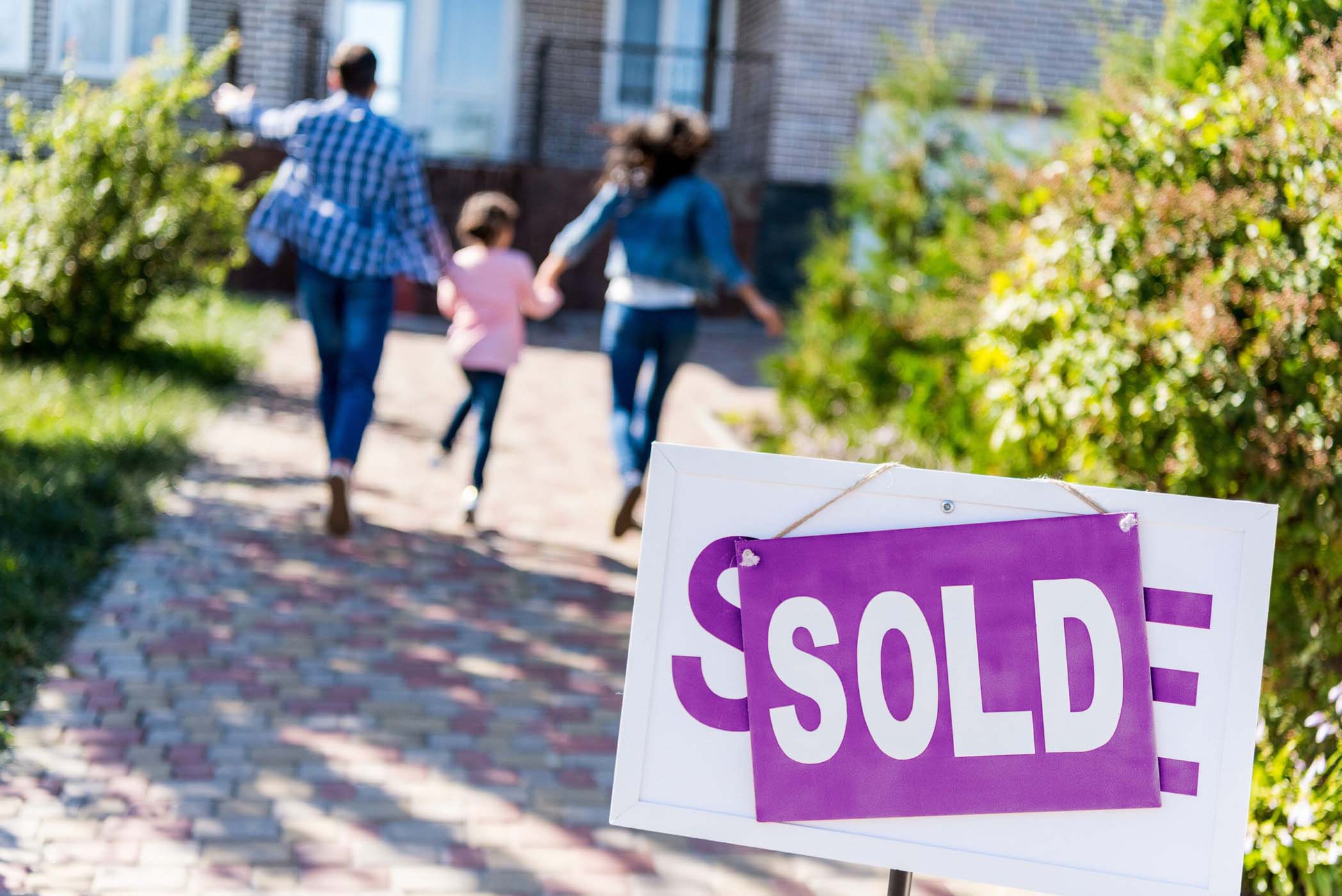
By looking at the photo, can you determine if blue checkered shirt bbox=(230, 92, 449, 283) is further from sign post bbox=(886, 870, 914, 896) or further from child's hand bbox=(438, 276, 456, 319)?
sign post bbox=(886, 870, 914, 896)

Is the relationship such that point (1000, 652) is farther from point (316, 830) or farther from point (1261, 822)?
point (316, 830)

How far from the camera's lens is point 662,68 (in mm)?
17484

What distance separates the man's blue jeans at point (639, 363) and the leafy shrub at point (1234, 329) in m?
2.06

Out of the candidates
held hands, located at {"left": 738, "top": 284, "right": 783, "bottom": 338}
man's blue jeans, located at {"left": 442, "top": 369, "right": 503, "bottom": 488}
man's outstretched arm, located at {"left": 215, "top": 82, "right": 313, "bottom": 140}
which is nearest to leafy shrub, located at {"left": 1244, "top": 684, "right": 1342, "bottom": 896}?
held hands, located at {"left": 738, "top": 284, "right": 783, "bottom": 338}

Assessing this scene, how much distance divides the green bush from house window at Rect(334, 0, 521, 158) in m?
8.02

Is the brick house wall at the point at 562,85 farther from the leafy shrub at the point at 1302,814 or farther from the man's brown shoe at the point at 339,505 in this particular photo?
the leafy shrub at the point at 1302,814

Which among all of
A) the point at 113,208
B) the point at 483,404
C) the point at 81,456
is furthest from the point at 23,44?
the point at 483,404

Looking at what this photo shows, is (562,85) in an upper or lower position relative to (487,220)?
upper

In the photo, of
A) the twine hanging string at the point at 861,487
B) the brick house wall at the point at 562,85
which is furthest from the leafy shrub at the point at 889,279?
Answer: the brick house wall at the point at 562,85

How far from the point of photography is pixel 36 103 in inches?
518

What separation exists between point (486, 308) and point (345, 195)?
0.92m

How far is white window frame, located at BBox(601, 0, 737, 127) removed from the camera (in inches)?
685

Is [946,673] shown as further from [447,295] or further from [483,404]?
[447,295]

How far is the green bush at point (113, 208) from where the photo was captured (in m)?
8.13
